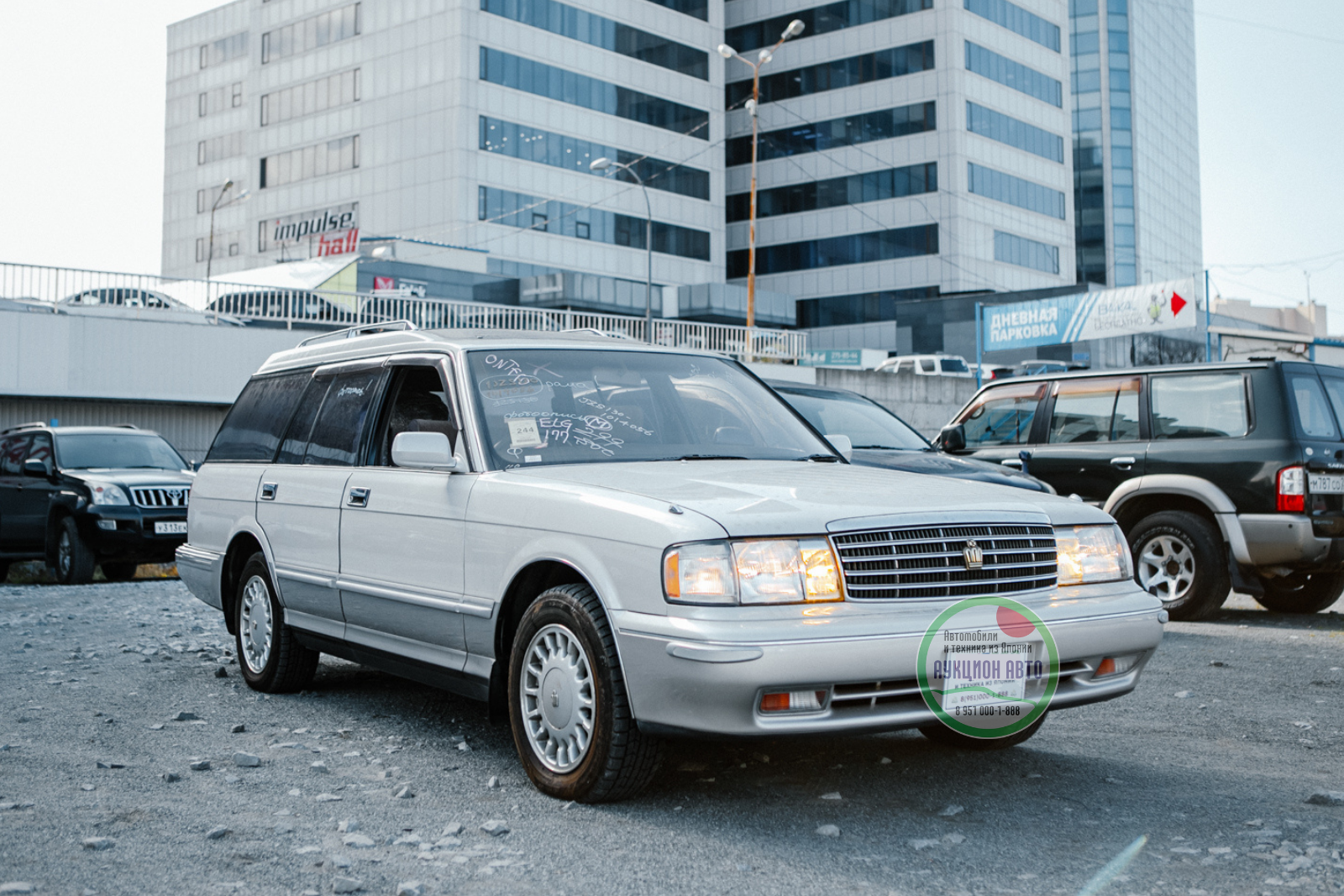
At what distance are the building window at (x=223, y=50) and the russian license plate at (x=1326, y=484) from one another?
277 ft

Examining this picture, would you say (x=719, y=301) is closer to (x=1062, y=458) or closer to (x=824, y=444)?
(x=1062, y=458)

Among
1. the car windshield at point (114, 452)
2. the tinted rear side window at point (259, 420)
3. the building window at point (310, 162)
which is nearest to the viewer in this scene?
the tinted rear side window at point (259, 420)

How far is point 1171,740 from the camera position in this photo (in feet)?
17.4

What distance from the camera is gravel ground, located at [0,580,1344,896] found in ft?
11.8

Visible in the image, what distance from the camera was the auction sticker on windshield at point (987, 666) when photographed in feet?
12.9

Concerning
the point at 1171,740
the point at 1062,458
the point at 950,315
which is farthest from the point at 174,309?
the point at 950,315

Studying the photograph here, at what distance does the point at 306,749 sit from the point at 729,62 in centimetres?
6503

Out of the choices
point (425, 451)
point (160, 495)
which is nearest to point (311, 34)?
point (160, 495)

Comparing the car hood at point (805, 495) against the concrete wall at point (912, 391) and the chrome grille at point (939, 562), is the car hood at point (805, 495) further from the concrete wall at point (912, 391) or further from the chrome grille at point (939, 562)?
the concrete wall at point (912, 391)

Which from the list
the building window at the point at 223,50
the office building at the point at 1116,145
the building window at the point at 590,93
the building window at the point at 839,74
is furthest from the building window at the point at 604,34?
the office building at the point at 1116,145

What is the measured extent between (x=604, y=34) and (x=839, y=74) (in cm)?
1376

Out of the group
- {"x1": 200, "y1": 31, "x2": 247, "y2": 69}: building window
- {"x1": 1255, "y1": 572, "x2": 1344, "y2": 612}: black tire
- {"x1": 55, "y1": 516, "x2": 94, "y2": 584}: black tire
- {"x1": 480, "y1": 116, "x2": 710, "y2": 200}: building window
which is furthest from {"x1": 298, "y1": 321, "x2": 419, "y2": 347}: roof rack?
{"x1": 200, "y1": 31, "x2": 247, "y2": 69}: building window

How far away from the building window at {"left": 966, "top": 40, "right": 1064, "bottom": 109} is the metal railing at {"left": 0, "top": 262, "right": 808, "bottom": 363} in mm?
39940

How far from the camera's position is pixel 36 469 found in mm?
12656
